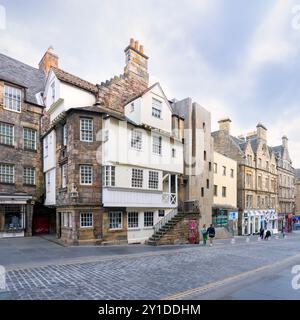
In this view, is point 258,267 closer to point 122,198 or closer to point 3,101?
point 122,198

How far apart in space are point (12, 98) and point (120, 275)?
19.5 metres

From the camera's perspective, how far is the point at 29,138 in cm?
2370

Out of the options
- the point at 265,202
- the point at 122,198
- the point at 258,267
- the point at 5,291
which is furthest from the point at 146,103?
the point at 265,202

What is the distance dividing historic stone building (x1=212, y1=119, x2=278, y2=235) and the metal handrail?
1931 cm

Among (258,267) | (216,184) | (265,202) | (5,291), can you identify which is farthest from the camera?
(265,202)

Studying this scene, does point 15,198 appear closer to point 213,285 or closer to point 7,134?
point 7,134

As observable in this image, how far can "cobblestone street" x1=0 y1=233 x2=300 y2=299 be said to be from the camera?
7.41 meters

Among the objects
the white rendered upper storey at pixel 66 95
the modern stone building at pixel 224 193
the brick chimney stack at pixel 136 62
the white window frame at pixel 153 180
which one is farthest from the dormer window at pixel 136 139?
the modern stone building at pixel 224 193

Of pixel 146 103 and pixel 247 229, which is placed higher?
pixel 146 103

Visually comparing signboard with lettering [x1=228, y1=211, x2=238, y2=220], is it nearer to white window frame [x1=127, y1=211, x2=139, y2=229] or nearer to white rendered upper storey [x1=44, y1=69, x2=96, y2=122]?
white window frame [x1=127, y1=211, x2=139, y2=229]

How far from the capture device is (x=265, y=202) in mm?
43938

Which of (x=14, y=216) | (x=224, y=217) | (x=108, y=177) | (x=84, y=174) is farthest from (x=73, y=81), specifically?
(x=224, y=217)

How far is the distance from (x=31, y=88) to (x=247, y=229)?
112 ft

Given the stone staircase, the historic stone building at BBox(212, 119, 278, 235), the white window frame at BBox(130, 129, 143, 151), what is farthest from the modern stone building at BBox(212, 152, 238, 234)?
the white window frame at BBox(130, 129, 143, 151)
